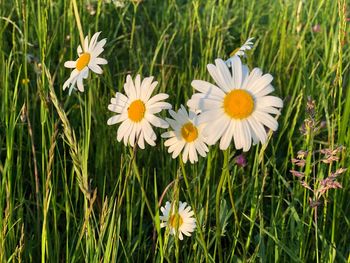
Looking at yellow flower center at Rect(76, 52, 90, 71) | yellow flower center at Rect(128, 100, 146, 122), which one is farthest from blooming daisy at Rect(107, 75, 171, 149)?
yellow flower center at Rect(76, 52, 90, 71)

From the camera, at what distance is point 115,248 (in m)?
1.01

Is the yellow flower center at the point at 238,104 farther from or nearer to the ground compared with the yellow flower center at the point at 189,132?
farther from the ground

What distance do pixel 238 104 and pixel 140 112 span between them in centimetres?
26

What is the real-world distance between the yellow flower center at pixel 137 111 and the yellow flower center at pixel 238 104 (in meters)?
0.23

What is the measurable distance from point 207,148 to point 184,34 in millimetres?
1337

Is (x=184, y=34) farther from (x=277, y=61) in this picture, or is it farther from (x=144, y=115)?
(x=144, y=115)

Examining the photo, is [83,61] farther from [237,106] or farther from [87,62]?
[237,106]

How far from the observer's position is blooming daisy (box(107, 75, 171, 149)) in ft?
3.34

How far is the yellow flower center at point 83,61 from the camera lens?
1.17m

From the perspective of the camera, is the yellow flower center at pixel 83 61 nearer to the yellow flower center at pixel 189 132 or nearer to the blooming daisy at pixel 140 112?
the blooming daisy at pixel 140 112

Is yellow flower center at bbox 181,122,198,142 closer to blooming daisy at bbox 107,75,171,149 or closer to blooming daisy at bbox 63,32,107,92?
blooming daisy at bbox 107,75,171,149

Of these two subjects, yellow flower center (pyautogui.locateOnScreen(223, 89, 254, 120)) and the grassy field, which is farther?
the grassy field

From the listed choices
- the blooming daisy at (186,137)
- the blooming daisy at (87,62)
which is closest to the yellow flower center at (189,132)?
the blooming daisy at (186,137)

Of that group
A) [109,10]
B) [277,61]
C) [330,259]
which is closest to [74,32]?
[109,10]
